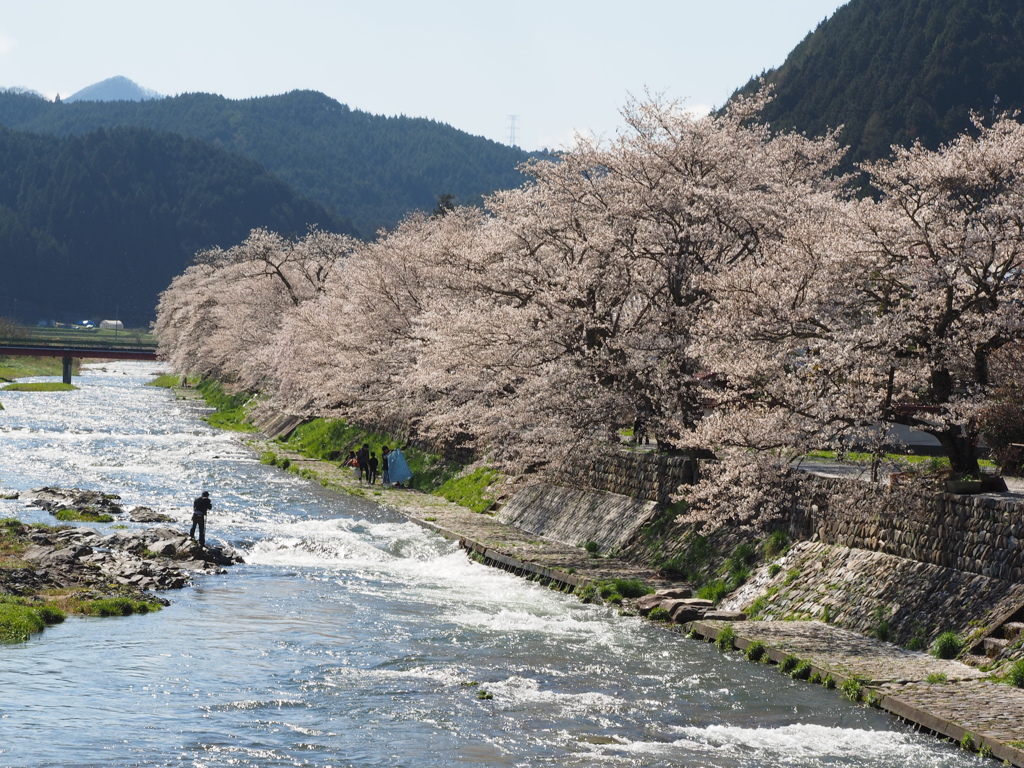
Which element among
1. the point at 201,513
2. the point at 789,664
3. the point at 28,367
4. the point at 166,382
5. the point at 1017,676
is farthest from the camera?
the point at 28,367

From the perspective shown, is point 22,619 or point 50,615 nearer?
point 22,619

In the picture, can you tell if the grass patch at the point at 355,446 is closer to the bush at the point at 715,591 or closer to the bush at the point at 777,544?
the bush at the point at 715,591

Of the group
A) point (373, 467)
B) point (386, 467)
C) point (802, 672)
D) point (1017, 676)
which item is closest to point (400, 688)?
point (802, 672)

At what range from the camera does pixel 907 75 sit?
133125 mm

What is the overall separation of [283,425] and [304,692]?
2170 inches

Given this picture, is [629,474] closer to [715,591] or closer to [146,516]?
[715,591]

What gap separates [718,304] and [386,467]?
85.2 ft

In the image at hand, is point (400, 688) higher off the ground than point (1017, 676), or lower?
lower

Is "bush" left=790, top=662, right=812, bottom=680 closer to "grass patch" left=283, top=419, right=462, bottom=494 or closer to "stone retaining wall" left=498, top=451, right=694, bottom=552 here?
"stone retaining wall" left=498, top=451, right=694, bottom=552

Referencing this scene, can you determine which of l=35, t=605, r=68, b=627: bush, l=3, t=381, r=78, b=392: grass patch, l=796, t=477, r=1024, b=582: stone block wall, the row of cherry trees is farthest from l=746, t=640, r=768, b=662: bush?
l=3, t=381, r=78, b=392: grass patch

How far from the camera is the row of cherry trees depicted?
2105cm

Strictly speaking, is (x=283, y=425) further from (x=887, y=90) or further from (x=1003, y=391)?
(x=887, y=90)

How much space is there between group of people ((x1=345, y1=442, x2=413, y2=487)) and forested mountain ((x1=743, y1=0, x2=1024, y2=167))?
3411 inches

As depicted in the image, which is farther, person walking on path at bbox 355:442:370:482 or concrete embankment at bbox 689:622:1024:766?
person walking on path at bbox 355:442:370:482
